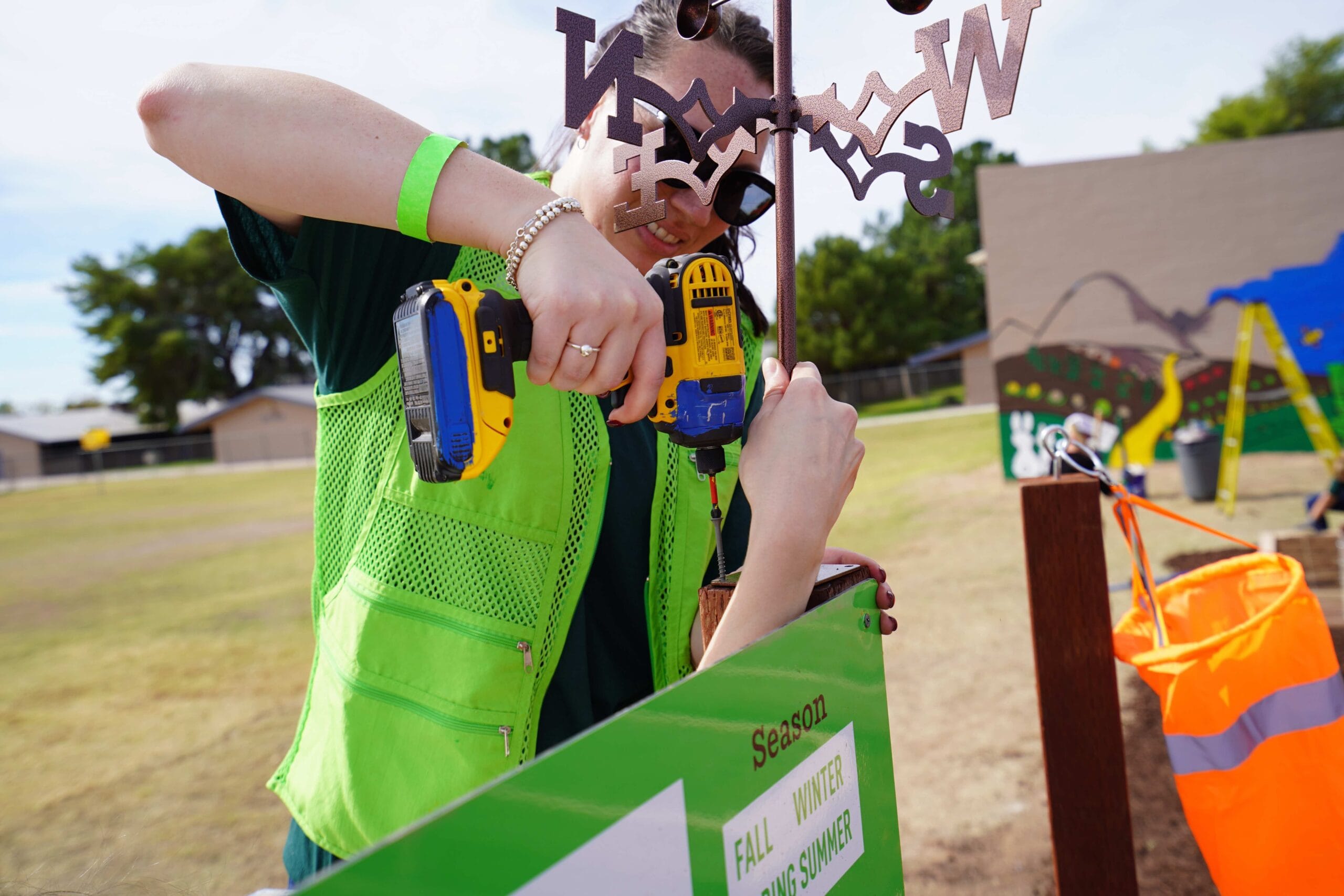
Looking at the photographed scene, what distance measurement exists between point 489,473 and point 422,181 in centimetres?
50

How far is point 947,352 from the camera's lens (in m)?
33.5

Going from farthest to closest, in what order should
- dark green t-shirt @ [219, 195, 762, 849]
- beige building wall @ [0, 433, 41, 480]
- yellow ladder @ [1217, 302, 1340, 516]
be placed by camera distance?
beige building wall @ [0, 433, 41, 480] → yellow ladder @ [1217, 302, 1340, 516] → dark green t-shirt @ [219, 195, 762, 849]

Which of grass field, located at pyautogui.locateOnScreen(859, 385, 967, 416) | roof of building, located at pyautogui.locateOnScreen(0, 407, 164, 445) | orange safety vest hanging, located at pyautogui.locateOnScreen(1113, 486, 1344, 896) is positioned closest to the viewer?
orange safety vest hanging, located at pyautogui.locateOnScreen(1113, 486, 1344, 896)

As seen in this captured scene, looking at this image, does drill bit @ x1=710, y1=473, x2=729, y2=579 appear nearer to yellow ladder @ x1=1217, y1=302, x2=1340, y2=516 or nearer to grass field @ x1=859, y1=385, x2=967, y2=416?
yellow ladder @ x1=1217, y1=302, x2=1340, y2=516

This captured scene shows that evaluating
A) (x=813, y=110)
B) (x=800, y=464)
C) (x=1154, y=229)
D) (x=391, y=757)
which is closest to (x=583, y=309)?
(x=800, y=464)

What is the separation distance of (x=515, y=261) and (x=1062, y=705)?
4.85ft

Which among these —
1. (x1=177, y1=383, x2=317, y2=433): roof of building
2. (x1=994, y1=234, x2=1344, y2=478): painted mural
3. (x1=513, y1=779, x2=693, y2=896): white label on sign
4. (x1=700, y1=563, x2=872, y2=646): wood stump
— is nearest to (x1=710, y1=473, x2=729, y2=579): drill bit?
(x1=700, y1=563, x2=872, y2=646): wood stump

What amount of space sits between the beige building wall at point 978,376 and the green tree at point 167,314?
125ft

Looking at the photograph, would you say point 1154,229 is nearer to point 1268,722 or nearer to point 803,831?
point 1268,722

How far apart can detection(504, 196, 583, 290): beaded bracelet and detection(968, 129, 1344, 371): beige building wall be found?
13.8 m

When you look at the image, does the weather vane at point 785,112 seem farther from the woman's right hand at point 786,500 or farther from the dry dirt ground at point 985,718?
the dry dirt ground at point 985,718

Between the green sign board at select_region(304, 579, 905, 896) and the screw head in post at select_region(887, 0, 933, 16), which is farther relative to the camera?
the screw head in post at select_region(887, 0, 933, 16)

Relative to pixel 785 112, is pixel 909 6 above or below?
above

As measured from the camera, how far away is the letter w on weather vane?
1.17m
